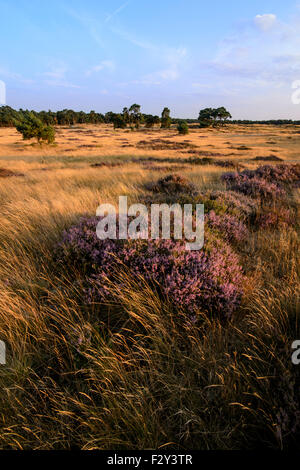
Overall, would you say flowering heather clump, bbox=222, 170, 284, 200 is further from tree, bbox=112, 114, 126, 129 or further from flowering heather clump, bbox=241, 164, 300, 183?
tree, bbox=112, 114, 126, 129

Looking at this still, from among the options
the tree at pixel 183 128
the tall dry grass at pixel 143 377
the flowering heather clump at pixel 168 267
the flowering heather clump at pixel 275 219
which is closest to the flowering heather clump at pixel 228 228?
the flowering heather clump at pixel 168 267

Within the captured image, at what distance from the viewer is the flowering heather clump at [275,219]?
5.05m

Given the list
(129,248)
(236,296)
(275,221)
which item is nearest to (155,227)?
(129,248)

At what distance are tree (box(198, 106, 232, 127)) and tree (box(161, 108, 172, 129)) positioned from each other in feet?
52.0

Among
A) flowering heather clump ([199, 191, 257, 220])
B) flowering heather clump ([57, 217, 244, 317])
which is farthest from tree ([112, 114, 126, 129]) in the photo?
flowering heather clump ([57, 217, 244, 317])

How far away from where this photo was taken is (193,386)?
68.9 inches

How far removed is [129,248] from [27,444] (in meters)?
1.95

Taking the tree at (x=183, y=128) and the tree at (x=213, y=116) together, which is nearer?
the tree at (x=183, y=128)

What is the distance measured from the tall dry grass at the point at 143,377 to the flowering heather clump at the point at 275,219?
7.88ft

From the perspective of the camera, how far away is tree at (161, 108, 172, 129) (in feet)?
341

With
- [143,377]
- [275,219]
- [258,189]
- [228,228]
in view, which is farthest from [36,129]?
[143,377]

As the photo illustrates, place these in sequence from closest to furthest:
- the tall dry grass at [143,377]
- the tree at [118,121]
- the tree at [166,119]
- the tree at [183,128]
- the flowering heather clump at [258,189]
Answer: the tall dry grass at [143,377] < the flowering heather clump at [258,189] < the tree at [183,128] < the tree at [118,121] < the tree at [166,119]

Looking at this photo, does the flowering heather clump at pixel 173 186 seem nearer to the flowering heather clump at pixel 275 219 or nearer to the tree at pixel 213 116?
the flowering heather clump at pixel 275 219
